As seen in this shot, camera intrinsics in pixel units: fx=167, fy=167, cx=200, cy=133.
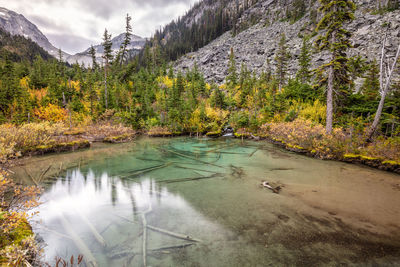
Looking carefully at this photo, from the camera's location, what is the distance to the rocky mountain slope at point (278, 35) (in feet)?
108

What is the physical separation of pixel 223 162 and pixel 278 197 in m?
4.69

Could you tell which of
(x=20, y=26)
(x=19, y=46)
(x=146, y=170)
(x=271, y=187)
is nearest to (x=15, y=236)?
(x=146, y=170)

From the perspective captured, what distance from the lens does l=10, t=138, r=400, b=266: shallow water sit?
3.32 meters

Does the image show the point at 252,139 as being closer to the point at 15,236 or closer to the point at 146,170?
the point at 146,170

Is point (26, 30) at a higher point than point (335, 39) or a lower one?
higher

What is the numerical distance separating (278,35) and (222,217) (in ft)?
210

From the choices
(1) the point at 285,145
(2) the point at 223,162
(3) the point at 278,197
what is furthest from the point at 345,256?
(1) the point at 285,145

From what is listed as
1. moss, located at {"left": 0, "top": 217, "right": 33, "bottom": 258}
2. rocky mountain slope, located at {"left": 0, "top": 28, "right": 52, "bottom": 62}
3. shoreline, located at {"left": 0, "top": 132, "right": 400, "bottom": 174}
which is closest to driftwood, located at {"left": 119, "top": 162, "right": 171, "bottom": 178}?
shoreline, located at {"left": 0, "top": 132, "right": 400, "bottom": 174}

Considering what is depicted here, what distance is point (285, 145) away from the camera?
550 inches

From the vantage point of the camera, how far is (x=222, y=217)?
4648 mm

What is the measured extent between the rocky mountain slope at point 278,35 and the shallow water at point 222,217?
2905 centimetres

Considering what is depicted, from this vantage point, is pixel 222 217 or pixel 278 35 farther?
pixel 278 35

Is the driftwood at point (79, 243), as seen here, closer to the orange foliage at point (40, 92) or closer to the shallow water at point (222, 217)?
the shallow water at point (222, 217)

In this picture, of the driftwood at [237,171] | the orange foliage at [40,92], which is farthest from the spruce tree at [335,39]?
the orange foliage at [40,92]
